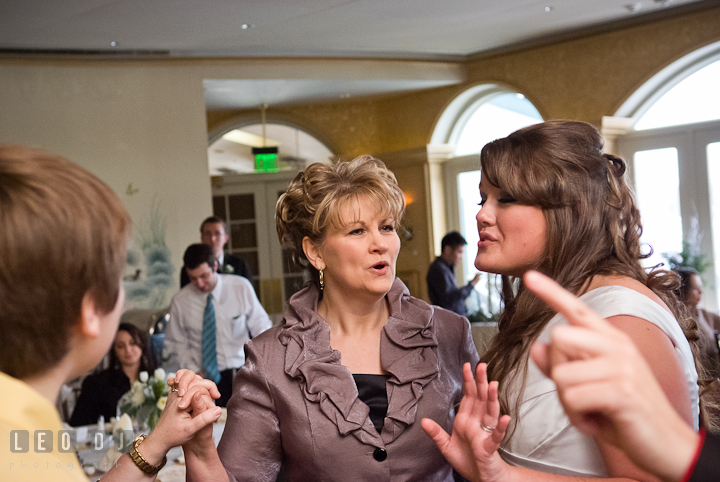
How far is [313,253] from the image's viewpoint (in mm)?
2041

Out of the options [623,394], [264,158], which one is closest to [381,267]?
[623,394]

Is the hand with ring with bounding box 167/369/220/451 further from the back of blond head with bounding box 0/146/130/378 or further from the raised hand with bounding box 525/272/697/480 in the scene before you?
the raised hand with bounding box 525/272/697/480

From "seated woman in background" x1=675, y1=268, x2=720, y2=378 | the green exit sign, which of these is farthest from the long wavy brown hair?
the green exit sign

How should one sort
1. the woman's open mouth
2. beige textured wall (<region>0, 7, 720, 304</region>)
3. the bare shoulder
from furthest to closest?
1. beige textured wall (<region>0, 7, 720, 304</region>)
2. the woman's open mouth
3. the bare shoulder

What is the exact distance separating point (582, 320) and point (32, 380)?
0.66 metres

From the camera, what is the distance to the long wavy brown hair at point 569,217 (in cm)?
146

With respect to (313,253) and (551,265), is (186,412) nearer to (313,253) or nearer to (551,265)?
(313,253)

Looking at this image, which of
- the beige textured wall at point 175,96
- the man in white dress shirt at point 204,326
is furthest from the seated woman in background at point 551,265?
the beige textured wall at point 175,96

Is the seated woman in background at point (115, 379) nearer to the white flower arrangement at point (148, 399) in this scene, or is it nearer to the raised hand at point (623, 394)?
the white flower arrangement at point (148, 399)

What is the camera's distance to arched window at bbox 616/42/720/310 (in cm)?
673

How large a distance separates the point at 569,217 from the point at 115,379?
10.2 ft

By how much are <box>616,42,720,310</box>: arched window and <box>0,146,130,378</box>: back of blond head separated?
21.7ft

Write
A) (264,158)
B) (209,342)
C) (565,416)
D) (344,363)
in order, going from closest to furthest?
1. (565,416)
2. (344,363)
3. (209,342)
4. (264,158)

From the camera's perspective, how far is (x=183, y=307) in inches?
184
